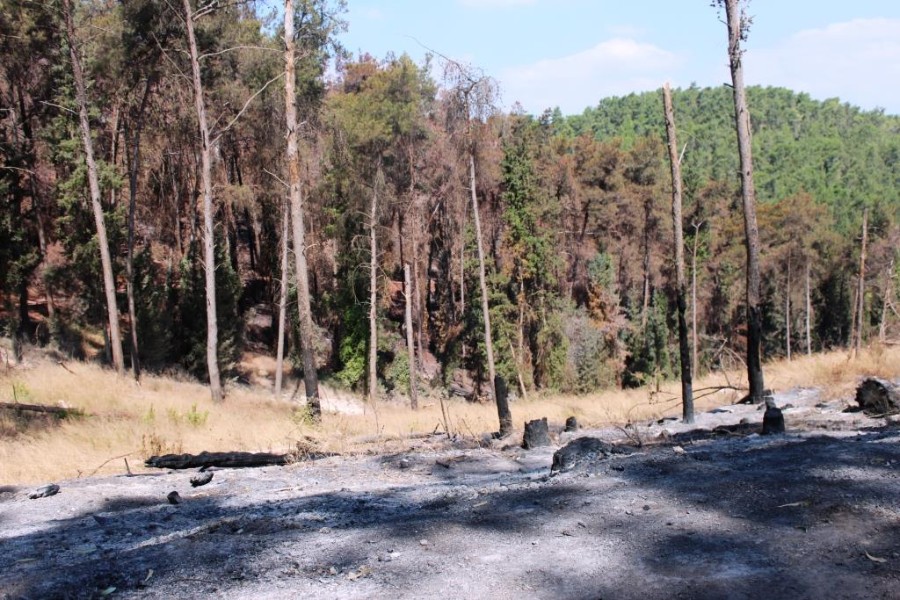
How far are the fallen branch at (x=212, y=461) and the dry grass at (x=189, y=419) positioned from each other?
1.49 ft

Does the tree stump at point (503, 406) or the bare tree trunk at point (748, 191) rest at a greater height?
the bare tree trunk at point (748, 191)

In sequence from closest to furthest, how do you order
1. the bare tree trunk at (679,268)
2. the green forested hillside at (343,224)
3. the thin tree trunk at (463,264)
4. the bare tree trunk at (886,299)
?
the bare tree trunk at (679,268) → the green forested hillside at (343,224) → the bare tree trunk at (886,299) → the thin tree trunk at (463,264)

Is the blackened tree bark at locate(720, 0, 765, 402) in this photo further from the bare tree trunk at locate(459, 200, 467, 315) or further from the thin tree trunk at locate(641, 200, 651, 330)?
the thin tree trunk at locate(641, 200, 651, 330)

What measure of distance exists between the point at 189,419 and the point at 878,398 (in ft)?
38.9

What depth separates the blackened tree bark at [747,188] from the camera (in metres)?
13.9

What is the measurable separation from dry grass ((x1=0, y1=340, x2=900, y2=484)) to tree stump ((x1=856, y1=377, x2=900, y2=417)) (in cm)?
279

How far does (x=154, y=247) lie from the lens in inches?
1459

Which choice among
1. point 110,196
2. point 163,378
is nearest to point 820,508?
point 163,378

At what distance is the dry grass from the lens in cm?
1088

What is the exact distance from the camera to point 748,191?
46.4ft

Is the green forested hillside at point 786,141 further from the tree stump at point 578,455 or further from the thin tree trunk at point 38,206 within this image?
the tree stump at point 578,455

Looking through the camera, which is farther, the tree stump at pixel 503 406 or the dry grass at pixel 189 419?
the tree stump at pixel 503 406

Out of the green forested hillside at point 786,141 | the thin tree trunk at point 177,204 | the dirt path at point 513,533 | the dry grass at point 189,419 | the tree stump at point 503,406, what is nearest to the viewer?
the dirt path at point 513,533

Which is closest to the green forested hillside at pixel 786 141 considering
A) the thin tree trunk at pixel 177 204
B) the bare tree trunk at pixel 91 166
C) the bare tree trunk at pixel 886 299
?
the bare tree trunk at pixel 886 299
